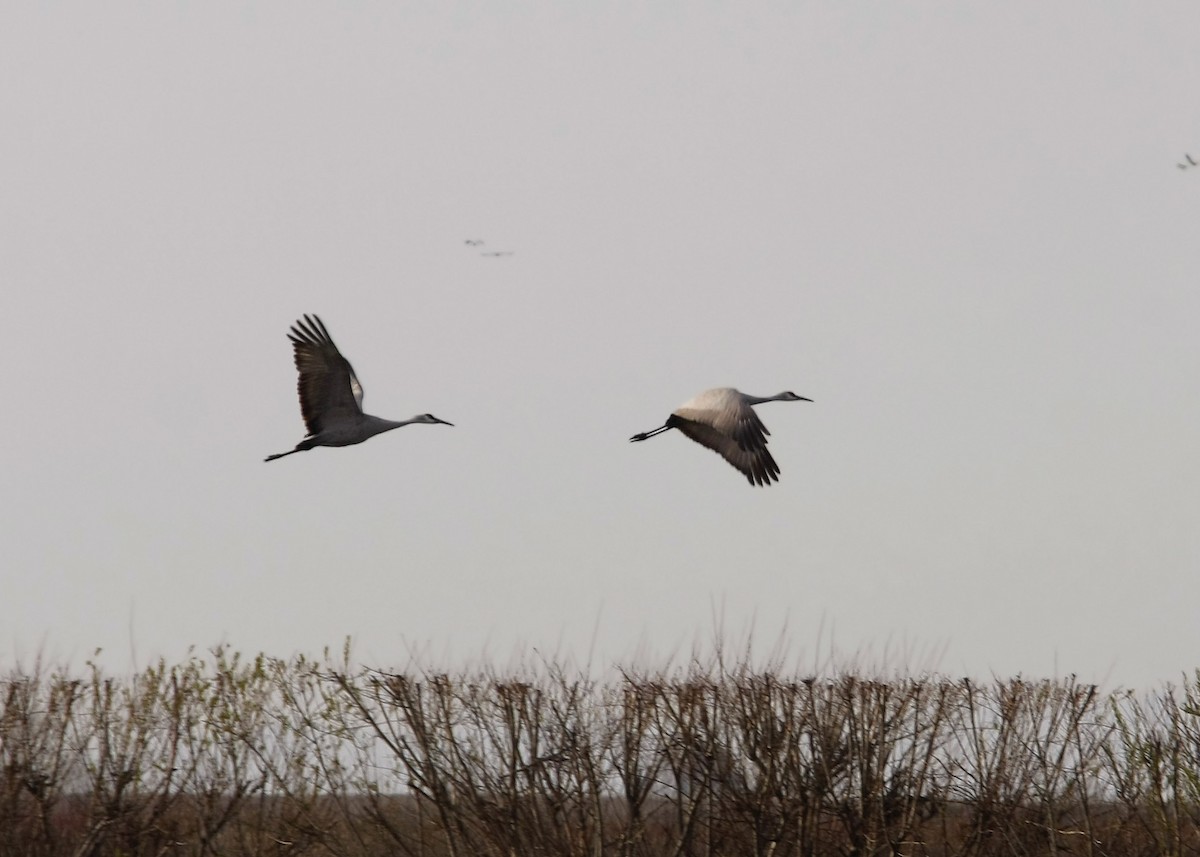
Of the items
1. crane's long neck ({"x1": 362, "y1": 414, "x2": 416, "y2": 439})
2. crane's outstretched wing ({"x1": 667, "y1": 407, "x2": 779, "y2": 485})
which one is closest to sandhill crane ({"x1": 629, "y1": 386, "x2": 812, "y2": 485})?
crane's outstretched wing ({"x1": 667, "y1": 407, "x2": 779, "y2": 485})

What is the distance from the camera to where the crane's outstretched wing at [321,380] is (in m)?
17.6

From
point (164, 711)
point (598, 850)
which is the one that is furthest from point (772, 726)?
point (164, 711)

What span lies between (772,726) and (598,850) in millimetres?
2766

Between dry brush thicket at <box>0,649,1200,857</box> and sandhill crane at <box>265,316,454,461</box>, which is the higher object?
sandhill crane at <box>265,316,454,461</box>

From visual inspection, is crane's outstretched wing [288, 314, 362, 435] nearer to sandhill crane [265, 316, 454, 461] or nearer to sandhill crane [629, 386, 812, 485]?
sandhill crane [265, 316, 454, 461]

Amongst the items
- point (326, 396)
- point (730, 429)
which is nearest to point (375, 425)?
point (326, 396)

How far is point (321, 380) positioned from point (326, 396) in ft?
0.70

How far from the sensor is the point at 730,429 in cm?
1973

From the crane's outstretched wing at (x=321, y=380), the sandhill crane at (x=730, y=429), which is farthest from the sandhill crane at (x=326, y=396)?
the sandhill crane at (x=730, y=429)

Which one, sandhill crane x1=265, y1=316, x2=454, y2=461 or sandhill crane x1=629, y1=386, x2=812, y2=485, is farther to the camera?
sandhill crane x1=629, y1=386, x2=812, y2=485

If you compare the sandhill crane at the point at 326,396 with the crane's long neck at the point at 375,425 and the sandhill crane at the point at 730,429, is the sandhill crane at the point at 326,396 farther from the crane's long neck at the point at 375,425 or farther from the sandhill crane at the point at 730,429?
the sandhill crane at the point at 730,429

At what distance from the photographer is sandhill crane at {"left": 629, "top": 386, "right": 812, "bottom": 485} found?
19.6m

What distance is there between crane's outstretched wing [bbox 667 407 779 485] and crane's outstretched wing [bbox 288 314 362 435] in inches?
183

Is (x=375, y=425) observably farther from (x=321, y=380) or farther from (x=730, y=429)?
(x=730, y=429)
